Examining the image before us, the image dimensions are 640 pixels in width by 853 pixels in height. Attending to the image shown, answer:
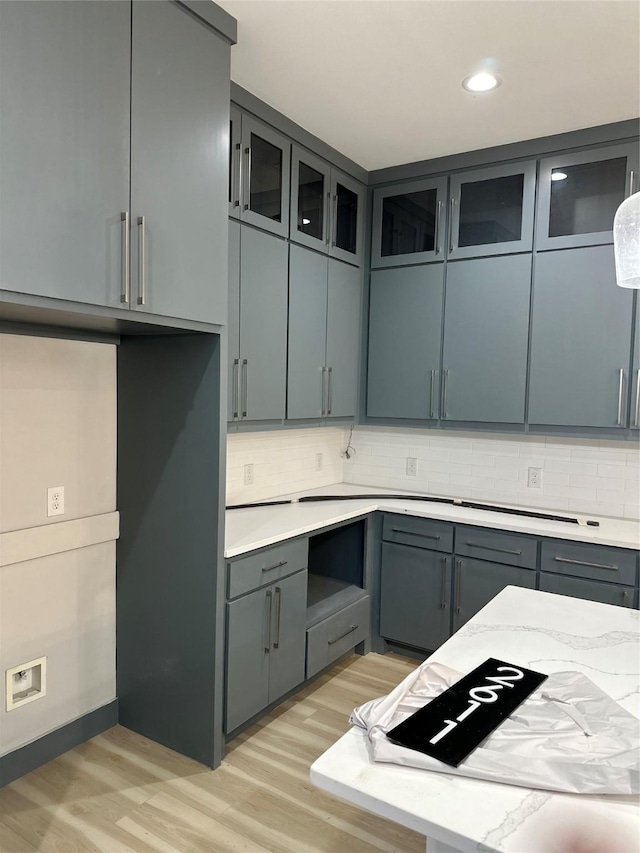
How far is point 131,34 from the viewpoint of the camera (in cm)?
185

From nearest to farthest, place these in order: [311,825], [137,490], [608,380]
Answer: [311,825], [137,490], [608,380]

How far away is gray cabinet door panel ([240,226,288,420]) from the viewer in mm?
2807

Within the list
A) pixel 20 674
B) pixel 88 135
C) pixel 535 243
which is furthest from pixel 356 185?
pixel 20 674

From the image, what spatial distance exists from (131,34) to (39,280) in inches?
34.0

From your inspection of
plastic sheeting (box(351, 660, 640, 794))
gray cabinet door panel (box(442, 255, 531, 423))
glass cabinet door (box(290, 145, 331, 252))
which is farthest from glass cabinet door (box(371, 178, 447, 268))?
plastic sheeting (box(351, 660, 640, 794))

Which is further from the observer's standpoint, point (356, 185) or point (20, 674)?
point (356, 185)

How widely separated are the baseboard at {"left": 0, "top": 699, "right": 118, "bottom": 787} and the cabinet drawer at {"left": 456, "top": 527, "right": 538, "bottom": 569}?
73.7 inches

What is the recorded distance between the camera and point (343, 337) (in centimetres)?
360

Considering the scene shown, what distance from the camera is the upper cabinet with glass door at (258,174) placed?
267 centimetres

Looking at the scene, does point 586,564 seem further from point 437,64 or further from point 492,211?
point 437,64

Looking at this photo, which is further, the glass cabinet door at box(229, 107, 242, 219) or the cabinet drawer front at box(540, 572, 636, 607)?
the cabinet drawer front at box(540, 572, 636, 607)

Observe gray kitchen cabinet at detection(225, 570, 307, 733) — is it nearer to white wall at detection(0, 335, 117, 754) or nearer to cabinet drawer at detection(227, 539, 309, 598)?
cabinet drawer at detection(227, 539, 309, 598)

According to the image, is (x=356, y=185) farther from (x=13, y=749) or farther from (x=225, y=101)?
(x=13, y=749)

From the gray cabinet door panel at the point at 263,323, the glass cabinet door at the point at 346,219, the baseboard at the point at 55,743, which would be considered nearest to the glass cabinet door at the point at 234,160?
the gray cabinet door panel at the point at 263,323
